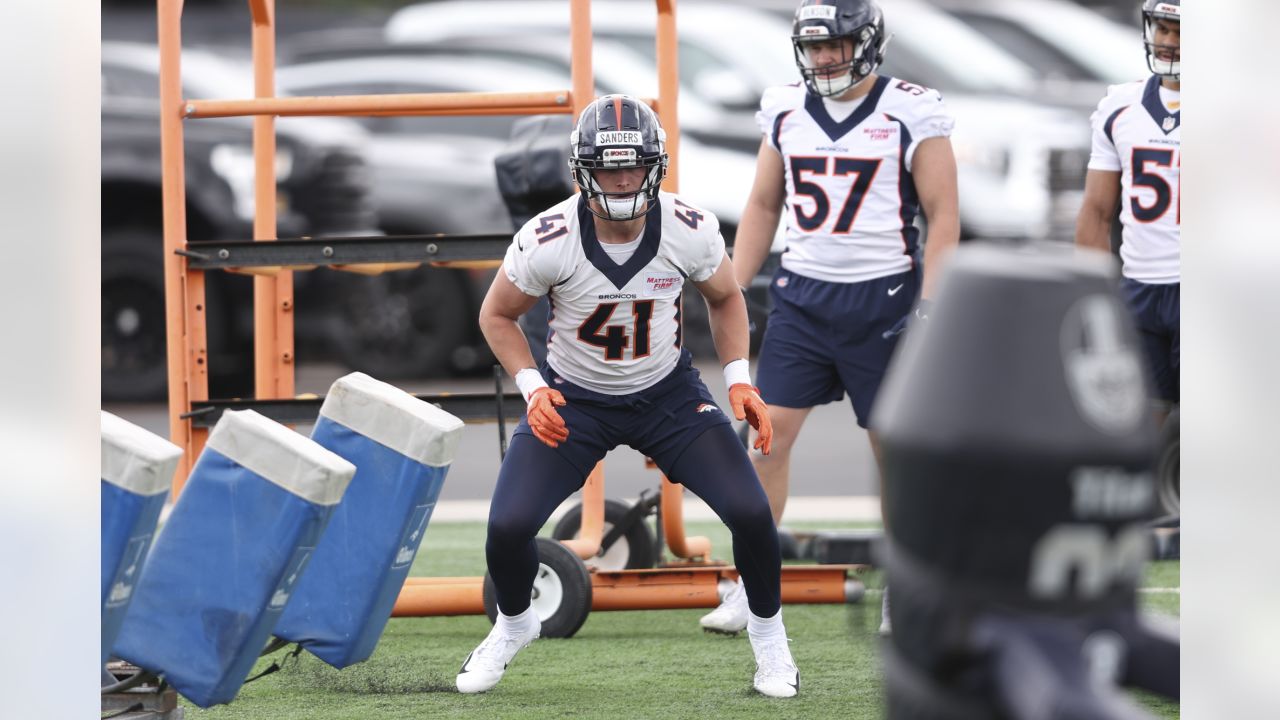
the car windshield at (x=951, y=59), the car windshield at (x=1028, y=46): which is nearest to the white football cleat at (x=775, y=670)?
→ the car windshield at (x=951, y=59)

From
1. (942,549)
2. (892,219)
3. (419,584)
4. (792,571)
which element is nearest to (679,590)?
(792,571)

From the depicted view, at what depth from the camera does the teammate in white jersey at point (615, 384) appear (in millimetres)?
4684

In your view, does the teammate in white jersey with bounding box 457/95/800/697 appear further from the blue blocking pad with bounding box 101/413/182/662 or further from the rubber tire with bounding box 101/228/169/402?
the rubber tire with bounding box 101/228/169/402

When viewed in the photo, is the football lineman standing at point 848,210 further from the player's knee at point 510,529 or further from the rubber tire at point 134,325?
the rubber tire at point 134,325

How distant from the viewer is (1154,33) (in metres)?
5.79

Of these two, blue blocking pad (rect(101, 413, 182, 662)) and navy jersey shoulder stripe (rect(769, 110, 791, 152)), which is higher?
navy jersey shoulder stripe (rect(769, 110, 791, 152))

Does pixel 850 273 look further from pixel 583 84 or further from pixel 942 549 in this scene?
pixel 942 549

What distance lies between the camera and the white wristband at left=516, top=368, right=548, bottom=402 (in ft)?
15.7

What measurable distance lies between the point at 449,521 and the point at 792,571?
8.96 feet

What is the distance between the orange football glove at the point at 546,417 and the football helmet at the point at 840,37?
1.36m

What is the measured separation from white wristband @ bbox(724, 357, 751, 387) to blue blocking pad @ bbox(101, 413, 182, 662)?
6.45 ft

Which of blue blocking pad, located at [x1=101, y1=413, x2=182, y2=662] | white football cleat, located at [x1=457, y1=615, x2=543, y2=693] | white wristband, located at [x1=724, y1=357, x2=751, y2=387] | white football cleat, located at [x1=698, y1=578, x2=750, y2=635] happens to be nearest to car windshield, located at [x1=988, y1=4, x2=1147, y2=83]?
white football cleat, located at [x1=698, y1=578, x2=750, y2=635]

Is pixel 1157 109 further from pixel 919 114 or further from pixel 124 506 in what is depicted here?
pixel 124 506
